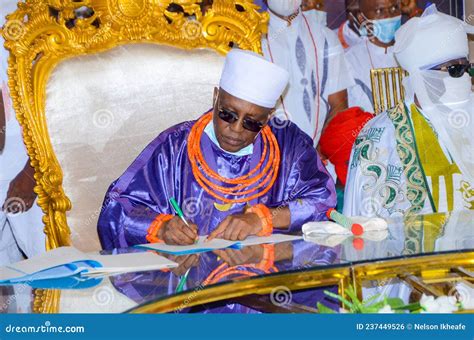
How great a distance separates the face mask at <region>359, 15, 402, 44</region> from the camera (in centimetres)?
548

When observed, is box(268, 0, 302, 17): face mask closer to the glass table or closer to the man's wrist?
the man's wrist

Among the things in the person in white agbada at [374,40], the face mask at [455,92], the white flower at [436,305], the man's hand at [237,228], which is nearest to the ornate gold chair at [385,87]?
the face mask at [455,92]

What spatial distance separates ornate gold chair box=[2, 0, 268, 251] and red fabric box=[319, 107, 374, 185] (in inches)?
45.4

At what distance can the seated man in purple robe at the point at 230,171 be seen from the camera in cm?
307

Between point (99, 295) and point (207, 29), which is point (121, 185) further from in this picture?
point (99, 295)

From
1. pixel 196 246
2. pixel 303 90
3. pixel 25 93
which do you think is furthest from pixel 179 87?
pixel 303 90

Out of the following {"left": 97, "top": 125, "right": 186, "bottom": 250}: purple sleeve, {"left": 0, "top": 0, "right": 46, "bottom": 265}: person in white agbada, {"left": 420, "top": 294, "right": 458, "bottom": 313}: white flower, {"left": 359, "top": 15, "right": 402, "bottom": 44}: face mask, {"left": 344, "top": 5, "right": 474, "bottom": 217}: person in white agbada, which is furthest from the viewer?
{"left": 359, "top": 15, "right": 402, "bottom": 44}: face mask

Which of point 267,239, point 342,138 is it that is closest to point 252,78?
point 267,239

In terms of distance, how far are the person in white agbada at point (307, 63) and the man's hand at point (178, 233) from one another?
2.11 m

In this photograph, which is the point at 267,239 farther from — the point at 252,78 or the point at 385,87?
the point at 385,87

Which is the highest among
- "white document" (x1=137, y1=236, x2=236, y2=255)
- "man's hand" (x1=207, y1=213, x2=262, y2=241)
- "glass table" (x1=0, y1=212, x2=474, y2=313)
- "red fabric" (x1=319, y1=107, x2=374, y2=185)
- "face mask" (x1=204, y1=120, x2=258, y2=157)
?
"red fabric" (x1=319, y1=107, x2=374, y2=185)

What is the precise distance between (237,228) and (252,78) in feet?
2.31

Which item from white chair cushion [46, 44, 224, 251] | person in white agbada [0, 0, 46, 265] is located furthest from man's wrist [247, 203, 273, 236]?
person in white agbada [0, 0, 46, 265]

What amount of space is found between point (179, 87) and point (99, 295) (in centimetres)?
163
